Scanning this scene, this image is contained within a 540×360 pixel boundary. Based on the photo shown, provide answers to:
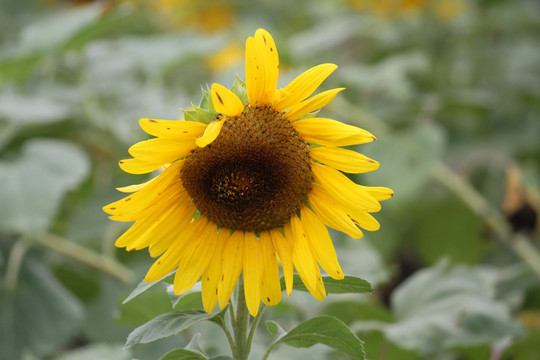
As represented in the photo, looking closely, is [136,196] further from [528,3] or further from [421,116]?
[528,3]

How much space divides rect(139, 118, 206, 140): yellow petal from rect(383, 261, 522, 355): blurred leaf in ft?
1.61

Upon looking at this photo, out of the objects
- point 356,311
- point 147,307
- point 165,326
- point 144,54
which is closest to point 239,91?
point 165,326

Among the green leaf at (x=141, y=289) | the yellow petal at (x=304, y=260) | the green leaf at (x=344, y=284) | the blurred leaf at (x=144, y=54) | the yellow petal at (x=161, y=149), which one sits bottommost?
the green leaf at (x=344, y=284)

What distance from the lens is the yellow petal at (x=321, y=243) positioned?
660 mm

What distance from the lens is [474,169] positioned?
200 cm

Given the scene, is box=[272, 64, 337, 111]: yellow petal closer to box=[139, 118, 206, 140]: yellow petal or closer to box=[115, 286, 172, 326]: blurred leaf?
box=[139, 118, 206, 140]: yellow petal

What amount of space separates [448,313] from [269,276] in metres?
0.53

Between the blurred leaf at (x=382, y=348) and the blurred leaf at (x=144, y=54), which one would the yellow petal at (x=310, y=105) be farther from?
the blurred leaf at (x=144, y=54)

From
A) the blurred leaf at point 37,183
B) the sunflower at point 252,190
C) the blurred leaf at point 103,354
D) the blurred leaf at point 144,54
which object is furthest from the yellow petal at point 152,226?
the blurred leaf at point 144,54

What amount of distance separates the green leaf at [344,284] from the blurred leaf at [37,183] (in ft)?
2.18

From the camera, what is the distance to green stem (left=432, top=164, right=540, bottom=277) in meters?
1.50

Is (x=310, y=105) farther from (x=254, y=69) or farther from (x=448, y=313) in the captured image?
(x=448, y=313)

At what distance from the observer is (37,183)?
1311 mm

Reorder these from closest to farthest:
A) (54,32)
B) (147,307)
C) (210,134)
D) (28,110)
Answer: (210,134)
(147,307)
(28,110)
(54,32)
